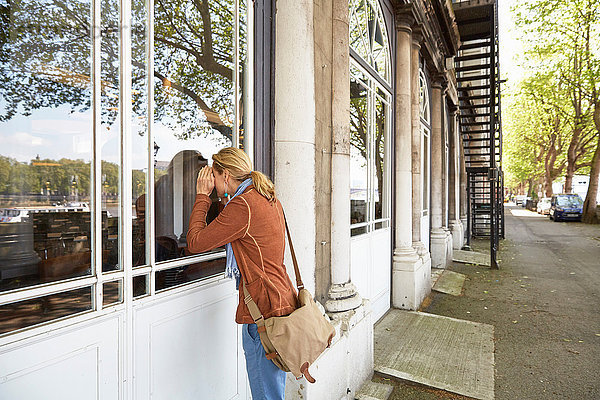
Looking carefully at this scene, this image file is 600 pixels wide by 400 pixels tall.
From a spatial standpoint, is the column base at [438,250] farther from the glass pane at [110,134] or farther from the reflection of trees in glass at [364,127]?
the glass pane at [110,134]

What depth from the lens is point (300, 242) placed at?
337cm

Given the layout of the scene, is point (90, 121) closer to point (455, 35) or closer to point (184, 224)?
point (184, 224)

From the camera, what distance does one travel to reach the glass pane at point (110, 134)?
2104 mm

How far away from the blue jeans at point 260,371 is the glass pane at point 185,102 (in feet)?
2.35

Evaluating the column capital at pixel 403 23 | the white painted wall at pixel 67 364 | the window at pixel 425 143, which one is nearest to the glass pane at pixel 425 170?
the window at pixel 425 143

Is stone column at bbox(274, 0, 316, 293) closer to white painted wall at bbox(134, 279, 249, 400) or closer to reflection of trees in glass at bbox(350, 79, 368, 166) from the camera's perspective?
white painted wall at bbox(134, 279, 249, 400)

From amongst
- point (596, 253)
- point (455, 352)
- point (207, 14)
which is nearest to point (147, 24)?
point (207, 14)

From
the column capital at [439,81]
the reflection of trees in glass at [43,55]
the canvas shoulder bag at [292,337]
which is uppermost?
the column capital at [439,81]

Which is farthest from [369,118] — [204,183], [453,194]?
[453,194]

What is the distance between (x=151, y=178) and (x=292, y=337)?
1206mm

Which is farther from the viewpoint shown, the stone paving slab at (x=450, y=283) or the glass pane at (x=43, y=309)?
the stone paving slab at (x=450, y=283)

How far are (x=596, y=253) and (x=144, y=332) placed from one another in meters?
14.8

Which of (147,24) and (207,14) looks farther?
(207,14)

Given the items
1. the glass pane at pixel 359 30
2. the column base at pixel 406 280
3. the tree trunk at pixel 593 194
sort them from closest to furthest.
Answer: the glass pane at pixel 359 30 < the column base at pixel 406 280 < the tree trunk at pixel 593 194
